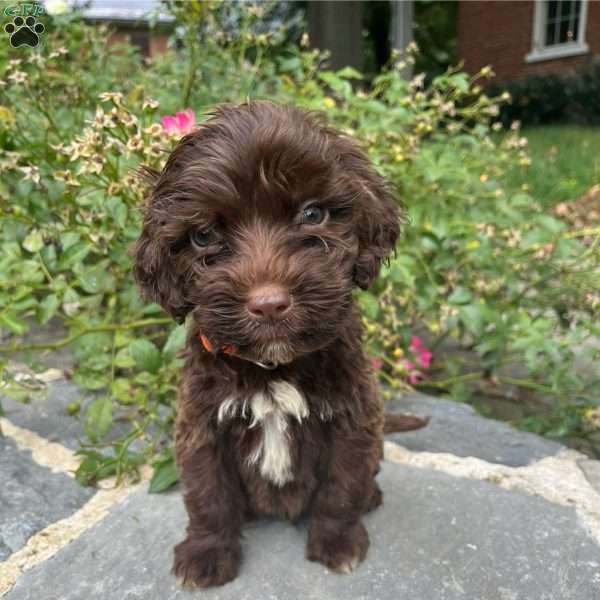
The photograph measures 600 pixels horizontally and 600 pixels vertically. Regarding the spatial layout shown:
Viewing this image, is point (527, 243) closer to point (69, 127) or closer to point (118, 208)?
point (118, 208)

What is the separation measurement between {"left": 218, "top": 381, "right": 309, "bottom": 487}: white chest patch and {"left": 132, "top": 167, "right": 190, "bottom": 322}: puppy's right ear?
34cm

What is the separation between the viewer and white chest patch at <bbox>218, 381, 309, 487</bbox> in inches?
71.5

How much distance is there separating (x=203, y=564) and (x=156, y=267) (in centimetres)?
89

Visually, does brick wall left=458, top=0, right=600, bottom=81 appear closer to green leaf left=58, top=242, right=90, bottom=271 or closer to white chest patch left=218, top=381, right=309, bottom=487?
green leaf left=58, top=242, right=90, bottom=271

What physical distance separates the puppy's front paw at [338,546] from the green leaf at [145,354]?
33.9 inches

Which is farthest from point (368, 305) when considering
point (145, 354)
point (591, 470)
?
point (591, 470)

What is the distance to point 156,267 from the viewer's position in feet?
5.87

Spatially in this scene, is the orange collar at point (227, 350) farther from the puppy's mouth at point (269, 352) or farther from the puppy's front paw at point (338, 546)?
the puppy's front paw at point (338, 546)

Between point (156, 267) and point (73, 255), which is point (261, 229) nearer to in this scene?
point (156, 267)

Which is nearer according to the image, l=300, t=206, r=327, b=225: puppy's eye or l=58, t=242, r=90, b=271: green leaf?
l=300, t=206, r=327, b=225: puppy's eye

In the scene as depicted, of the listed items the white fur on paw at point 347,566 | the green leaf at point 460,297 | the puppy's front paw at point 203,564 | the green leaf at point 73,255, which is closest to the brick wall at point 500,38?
the green leaf at point 460,297

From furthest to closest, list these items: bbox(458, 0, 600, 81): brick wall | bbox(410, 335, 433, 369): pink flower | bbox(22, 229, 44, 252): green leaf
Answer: bbox(458, 0, 600, 81): brick wall < bbox(410, 335, 433, 369): pink flower < bbox(22, 229, 44, 252): green leaf
